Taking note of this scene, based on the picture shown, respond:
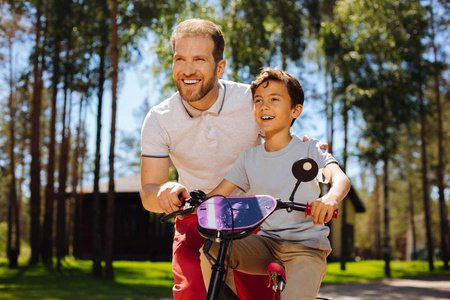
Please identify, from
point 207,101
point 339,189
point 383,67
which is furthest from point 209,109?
point 383,67

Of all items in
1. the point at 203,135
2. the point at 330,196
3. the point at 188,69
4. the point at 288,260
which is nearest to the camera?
the point at 330,196

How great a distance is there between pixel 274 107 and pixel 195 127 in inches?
26.3

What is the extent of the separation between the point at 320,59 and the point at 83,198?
1847 cm

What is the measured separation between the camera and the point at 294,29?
22844mm

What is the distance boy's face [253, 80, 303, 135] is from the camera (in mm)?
3051

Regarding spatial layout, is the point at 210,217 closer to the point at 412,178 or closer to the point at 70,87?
the point at 70,87

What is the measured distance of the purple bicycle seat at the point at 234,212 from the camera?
227 centimetres

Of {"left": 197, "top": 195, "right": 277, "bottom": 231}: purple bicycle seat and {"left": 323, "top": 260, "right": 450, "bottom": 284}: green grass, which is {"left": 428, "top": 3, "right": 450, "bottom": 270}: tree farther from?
{"left": 197, "top": 195, "right": 277, "bottom": 231}: purple bicycle seat

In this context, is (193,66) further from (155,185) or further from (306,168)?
(306,168)

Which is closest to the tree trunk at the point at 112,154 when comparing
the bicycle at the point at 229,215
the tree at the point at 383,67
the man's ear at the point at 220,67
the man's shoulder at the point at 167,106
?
the tree at the point at 383,67

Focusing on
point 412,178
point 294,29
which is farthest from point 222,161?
point 412,178

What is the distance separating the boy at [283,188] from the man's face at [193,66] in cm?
35

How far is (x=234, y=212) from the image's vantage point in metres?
2.34

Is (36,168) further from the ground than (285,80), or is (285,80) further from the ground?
(36,168)
